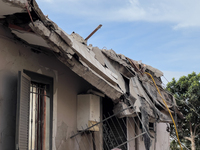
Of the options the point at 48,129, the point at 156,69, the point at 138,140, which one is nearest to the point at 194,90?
the point at 156,69

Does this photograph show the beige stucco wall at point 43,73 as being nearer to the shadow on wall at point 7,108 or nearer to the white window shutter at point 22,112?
the shadow on wall at point 7,108

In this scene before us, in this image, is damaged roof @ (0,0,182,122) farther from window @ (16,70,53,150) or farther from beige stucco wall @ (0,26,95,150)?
window @ (16,70,53,150)

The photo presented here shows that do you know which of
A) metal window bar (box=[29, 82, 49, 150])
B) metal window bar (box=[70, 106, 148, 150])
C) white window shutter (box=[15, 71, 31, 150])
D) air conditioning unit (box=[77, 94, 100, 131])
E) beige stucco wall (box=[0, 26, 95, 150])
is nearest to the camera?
white window shutter (box=[15, 71, 31, 150])

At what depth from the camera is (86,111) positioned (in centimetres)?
689

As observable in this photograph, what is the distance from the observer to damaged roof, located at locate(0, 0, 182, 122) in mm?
4747

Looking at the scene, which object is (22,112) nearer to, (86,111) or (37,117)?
(37,117)

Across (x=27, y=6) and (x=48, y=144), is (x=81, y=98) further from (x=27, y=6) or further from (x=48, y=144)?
(x=27, y=6)

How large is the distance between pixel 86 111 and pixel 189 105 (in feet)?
43.1

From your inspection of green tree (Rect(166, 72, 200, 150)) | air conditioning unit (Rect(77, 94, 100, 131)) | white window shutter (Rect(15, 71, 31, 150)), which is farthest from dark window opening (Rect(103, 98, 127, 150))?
green tree (Rect(166, 72, 200, 150))

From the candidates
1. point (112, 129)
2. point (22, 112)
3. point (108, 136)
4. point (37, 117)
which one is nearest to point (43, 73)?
point (37, 117)

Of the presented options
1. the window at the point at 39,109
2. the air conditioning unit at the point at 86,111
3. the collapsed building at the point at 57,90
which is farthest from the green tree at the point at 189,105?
the window at the point at 39,109

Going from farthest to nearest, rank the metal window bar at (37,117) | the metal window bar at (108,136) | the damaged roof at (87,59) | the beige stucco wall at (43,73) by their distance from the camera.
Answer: the metal window bar at (108,136), the metal window bar at (37,117), the beige stucco wall at (43,73), the damaged roof at (87,59)

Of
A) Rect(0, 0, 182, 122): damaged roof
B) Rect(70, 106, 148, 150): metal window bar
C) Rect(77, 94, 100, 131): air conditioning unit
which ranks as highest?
Rect(0, 0, 182, 122): damaged roof

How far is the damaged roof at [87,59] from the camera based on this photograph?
4.75 m
